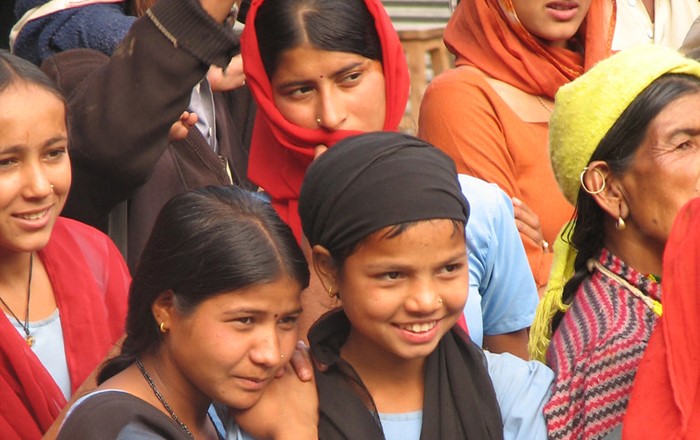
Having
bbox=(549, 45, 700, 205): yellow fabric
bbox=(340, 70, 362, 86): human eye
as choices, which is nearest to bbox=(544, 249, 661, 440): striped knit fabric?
bbox=(549, 45, 700, 205): yellow fabric

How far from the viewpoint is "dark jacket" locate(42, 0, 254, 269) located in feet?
12.3

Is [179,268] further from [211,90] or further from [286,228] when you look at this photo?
[211,90]

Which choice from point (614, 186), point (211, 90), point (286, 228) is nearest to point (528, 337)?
point (614, 186)

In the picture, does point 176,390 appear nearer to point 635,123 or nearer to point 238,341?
point 238,341

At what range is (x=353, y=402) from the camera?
2984 mm

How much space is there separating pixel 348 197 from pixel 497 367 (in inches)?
20.1

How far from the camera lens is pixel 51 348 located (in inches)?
139

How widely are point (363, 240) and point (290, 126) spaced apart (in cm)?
82

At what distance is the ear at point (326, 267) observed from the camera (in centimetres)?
304

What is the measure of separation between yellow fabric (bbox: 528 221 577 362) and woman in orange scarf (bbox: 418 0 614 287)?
0.69 metres

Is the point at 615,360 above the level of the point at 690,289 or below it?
below

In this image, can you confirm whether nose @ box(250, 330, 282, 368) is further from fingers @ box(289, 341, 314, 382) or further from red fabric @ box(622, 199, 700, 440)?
red fabric @ box(622, 199, 700, 440)

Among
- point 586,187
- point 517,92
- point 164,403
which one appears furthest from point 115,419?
point 517,92

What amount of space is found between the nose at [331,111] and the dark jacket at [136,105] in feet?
1.03
